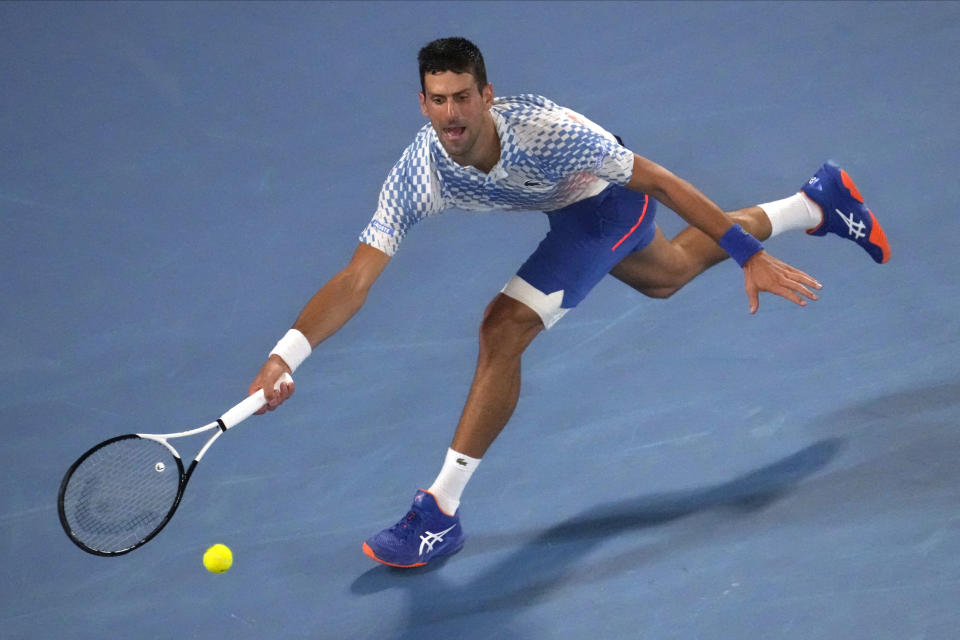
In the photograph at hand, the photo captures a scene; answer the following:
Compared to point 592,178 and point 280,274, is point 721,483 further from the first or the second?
point 280,274

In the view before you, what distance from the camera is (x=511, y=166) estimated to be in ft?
14.5

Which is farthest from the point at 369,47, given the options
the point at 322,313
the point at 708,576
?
the point at 708,576

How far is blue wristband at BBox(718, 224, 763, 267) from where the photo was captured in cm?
441

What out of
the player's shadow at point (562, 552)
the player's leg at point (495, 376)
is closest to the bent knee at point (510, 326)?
the player's leg at point (495, 376)

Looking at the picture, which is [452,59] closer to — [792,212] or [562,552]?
[562,552]

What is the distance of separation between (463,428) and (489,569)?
1.55ft

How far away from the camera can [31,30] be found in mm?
8430

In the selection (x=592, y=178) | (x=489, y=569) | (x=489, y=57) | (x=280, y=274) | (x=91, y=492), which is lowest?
(x=489, y=569)

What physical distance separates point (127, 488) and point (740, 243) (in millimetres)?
2013

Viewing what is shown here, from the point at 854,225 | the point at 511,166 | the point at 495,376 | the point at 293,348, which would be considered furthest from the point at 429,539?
the point at 854,225

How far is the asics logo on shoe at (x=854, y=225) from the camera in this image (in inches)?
214

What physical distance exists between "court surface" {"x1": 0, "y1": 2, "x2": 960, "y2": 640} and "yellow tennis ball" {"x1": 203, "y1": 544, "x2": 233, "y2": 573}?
103 mm

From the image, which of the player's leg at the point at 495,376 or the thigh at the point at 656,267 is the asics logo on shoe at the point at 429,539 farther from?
the thigh at the point at 656,267

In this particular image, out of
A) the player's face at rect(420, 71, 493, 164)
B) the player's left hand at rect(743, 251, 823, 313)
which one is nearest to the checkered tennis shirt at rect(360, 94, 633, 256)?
the player's face at rect(420, 71, 493, 164)
